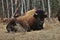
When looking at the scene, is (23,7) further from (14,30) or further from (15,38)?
(15,38)

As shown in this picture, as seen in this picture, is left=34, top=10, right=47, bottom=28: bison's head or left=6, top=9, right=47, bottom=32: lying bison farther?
left=34, top=10, right=47, bottom=28: bison's head

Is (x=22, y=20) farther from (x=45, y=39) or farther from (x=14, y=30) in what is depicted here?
(x=45, y=39)

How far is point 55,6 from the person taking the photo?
1780 cm

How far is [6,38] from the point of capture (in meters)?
6.01

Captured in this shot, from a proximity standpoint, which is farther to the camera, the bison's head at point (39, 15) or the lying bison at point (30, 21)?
the bison's head at point (39, 15)

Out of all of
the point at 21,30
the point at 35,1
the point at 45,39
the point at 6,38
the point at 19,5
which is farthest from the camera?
the point at 35,1

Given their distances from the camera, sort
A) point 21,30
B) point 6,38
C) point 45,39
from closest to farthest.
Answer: point 45,39
point 6,38
point 21,30

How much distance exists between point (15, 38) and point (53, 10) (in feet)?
39.1

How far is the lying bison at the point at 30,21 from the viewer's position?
756 cm

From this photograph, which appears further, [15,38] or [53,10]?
[53,10]

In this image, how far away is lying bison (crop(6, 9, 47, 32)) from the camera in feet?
24.8

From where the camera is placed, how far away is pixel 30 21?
773cm

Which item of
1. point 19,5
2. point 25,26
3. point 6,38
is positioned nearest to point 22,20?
point 25,26

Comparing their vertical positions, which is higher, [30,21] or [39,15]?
[39,15]
